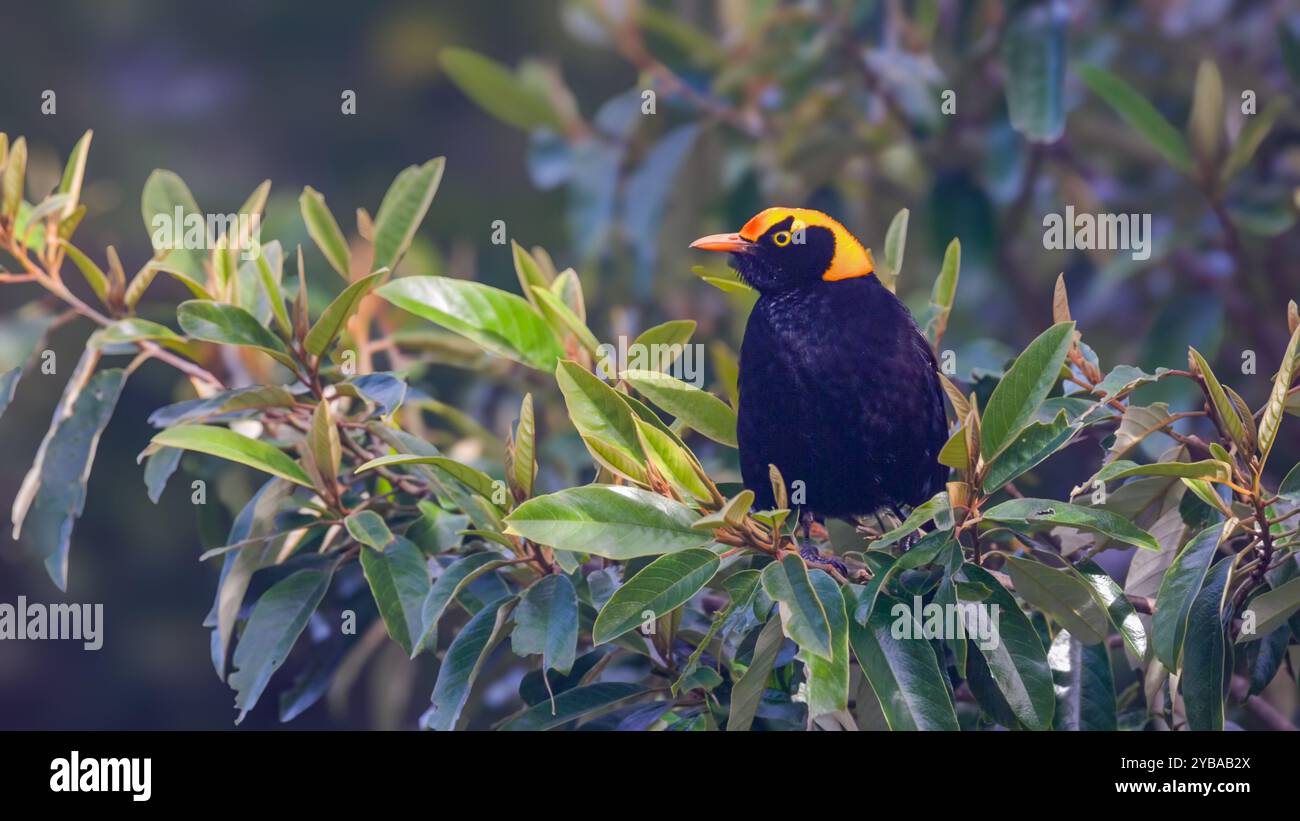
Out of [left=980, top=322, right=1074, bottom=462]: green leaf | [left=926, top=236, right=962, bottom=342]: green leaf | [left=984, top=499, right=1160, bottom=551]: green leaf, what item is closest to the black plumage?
[left=926, top=236, right=962, bottom=342]: green leaf

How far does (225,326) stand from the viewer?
2463 mm

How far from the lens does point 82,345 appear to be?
4.91m

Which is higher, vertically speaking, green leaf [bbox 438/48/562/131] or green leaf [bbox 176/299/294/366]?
green leaf [bbox 438/48/562/131]

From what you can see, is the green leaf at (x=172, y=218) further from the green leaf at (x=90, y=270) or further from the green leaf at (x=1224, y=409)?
the green leaf at (x=1224, y=409)

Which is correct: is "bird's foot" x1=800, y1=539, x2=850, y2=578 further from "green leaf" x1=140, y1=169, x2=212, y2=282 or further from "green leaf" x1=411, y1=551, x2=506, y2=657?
"green leaf" x1=140, y1=169, x2=212, y2=282

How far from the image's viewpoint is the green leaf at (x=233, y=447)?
233 centimetres

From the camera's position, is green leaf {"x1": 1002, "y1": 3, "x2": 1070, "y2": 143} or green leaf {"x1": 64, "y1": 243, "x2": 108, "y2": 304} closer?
green leaf {"x1": 64, "y1": 243, "x2": 108, "y2": 304}

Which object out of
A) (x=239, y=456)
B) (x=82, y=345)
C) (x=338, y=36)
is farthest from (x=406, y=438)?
(x=338, y=36)

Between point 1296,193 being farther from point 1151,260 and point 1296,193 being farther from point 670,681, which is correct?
point 670,681

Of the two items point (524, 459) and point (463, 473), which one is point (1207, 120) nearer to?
point (524, 459)

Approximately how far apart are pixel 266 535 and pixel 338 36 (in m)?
4.48

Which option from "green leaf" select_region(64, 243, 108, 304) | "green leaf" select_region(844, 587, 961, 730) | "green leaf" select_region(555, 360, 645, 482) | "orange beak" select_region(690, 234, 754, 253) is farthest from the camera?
"orange beak" select_region(690, 234, 754, 253)

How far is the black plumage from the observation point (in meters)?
2.83

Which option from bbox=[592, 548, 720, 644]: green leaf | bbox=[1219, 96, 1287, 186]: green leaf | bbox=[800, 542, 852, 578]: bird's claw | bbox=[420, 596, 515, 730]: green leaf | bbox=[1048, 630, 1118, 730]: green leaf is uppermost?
bbox=[1219, 96, 1287, 186]: green leaf
